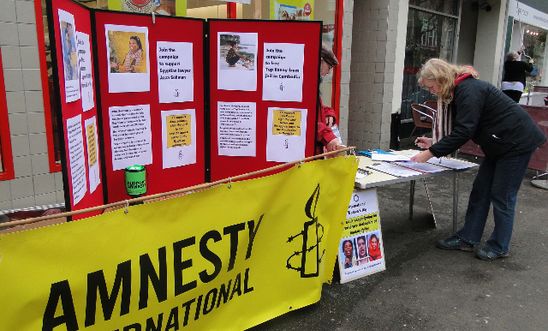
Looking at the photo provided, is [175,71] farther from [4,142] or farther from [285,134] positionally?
[4,142]

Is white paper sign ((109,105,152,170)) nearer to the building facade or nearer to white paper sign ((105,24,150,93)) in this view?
white paper sign ((105,24,150,93))

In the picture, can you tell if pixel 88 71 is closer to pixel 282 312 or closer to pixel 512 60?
pixel 282 312

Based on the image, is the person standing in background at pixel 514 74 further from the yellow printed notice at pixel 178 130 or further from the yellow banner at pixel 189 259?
the yellow printed notice at pixel 178 130

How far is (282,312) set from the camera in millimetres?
3020

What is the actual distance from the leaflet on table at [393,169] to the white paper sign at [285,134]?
3.35 ft

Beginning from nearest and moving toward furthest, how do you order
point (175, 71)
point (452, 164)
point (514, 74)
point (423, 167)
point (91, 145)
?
point (91, 145)
point (175, 71)
point (423, 167)
point (452, 164)
point (514, 74)

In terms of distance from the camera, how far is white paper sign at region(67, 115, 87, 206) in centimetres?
210

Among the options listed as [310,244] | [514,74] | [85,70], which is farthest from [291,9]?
[514,74]

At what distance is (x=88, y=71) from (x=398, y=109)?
6.83 metres

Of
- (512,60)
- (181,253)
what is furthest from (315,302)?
(512,60)

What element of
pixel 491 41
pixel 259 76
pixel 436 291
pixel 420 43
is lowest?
pixel 436 291

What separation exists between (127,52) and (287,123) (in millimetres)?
1164

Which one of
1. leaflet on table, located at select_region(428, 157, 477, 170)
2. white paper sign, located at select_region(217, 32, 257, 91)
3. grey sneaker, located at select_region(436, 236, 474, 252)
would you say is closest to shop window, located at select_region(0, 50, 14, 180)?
white paper sign, located at select_region(217, 32, 257, 91)

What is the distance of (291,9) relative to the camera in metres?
6.11
